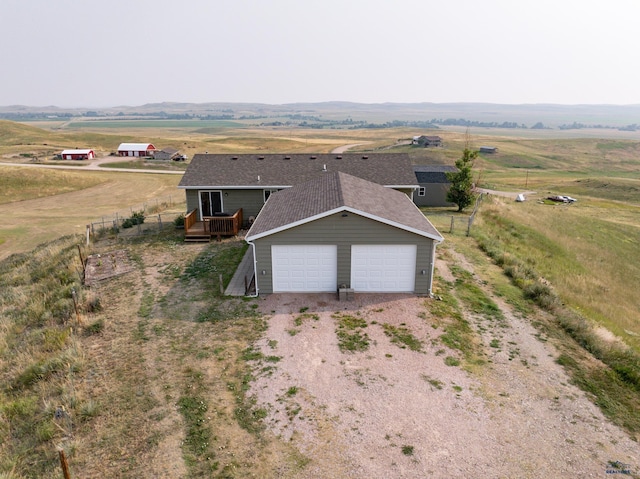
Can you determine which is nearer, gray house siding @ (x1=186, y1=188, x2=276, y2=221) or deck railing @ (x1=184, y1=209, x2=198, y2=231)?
deck railing @ (x1=184, y1=209, x2=198, y2=231)

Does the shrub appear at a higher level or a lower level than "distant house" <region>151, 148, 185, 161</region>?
higher

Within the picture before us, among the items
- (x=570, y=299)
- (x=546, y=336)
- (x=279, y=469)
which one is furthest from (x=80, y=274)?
(x=570, y=299)

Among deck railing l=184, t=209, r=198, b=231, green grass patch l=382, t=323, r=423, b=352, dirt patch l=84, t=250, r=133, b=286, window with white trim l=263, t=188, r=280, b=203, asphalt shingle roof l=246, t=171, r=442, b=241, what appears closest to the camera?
green grass patch l=382, t=323, r=423, b=352

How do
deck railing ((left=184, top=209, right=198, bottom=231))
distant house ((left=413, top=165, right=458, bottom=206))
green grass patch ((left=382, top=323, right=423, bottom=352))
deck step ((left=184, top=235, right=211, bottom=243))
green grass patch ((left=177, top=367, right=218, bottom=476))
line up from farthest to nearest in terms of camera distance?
distant house ((left=413, top=165, right=458, bottom=206)) → deck railing ((left=184, top=209, right=198, bottom=231)) → deck step ((left=184, top=235, right=211, bottom=243)) → green grass patch ((left=382, top=323, right=423, bottom=352)) → green grass patch ((left=177, top=367, right=218, bottom=476))

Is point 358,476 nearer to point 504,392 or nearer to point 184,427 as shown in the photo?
point 184,427

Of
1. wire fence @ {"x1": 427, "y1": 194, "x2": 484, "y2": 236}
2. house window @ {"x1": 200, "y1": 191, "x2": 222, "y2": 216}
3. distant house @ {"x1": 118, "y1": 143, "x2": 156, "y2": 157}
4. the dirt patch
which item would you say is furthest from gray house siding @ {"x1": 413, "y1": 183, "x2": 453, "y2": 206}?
distant house @ {"x1": 118, "y1": 143, "x2": 156, "y2": 157}

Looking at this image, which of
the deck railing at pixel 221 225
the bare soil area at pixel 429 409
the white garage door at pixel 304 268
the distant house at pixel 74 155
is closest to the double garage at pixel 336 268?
the white garage door at pixel 304 268

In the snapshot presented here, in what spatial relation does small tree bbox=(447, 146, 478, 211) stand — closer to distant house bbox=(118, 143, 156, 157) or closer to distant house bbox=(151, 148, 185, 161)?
distant house bbox=(151, 148, 185, 161)
